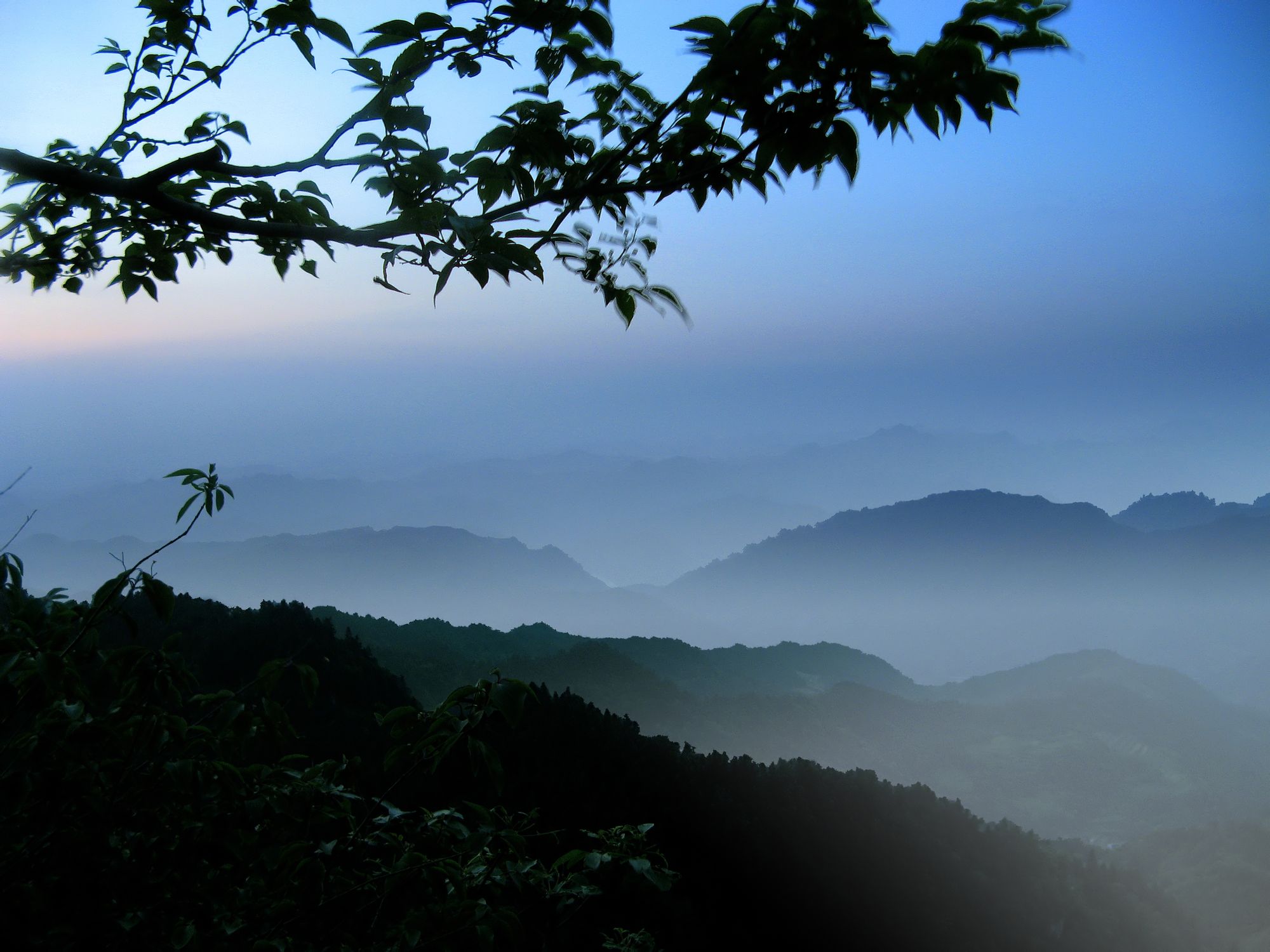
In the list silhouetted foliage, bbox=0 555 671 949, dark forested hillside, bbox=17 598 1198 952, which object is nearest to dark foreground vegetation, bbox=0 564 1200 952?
silhouetted foliage, bbox=0 555 671 949

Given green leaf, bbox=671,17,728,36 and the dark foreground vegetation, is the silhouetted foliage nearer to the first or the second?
the dark foreground vegetation

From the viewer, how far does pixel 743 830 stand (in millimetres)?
22719

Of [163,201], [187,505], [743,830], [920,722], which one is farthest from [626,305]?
[920,722]

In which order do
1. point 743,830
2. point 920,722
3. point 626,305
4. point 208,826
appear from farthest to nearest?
point 920,722 → point 743,830 → point 208,826 → point 626,305

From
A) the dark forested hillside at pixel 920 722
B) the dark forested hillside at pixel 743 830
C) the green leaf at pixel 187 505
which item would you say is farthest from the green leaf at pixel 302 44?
the dark forested hillside at pixel 920 722

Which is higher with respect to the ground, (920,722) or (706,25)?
(706,25)

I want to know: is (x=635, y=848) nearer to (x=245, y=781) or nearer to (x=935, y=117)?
(x=245, y=781)

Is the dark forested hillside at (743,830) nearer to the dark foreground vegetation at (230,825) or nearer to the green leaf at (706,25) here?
the dark foreground vegetation at (230,825)

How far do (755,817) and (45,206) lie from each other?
2568 centimetres

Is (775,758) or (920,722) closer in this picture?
(775,758)

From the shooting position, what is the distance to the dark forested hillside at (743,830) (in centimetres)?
1923

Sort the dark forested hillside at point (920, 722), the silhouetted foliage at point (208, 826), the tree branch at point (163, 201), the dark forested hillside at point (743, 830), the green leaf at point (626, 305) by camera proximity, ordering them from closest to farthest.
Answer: the tree branch at point (163, 201) → the green leaf at point (626, 305) → the silhouetted foliage at point (208, 826) → the dark forested hillside at point (743, 830) → the dark forested hillside at point (920, 722)

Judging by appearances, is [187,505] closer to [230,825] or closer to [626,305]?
[230,825]

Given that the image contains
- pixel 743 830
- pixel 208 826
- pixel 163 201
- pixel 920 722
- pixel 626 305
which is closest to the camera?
pixel 163 201
